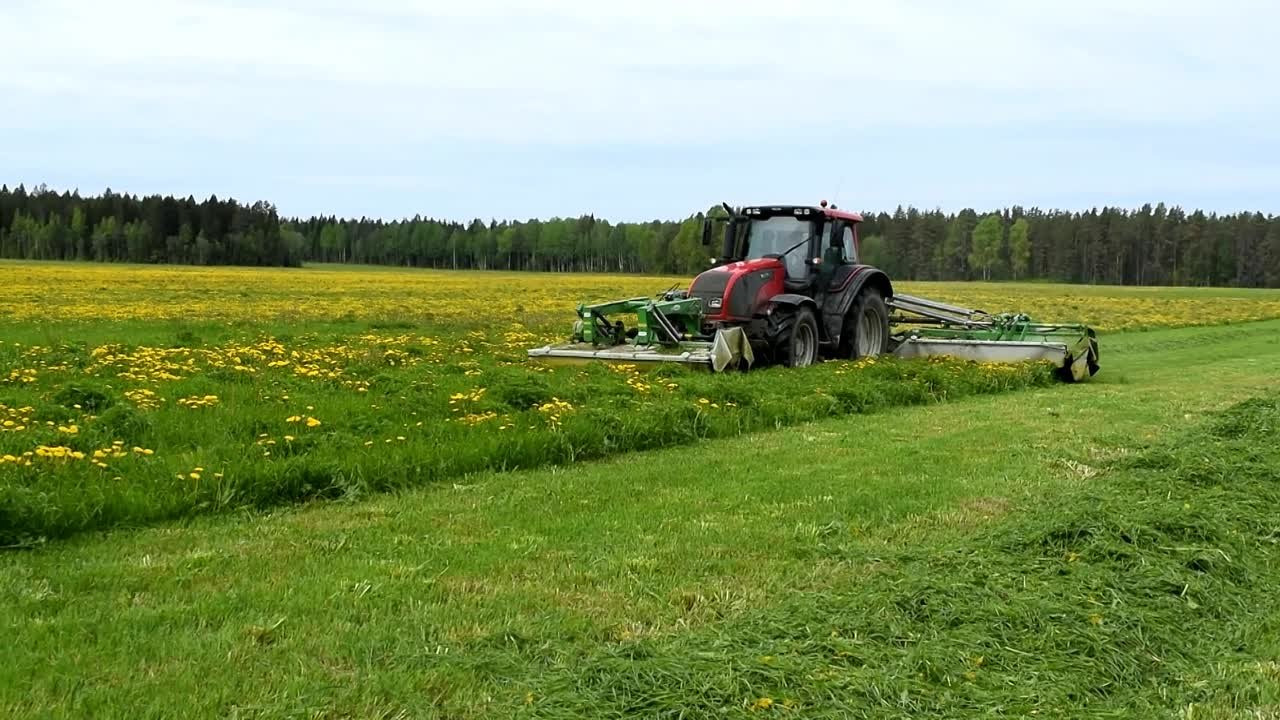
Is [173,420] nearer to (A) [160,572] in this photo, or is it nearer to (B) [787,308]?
(A) [160,572]

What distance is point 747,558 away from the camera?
579cm

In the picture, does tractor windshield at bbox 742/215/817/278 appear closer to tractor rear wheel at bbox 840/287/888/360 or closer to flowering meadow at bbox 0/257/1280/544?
tractor rear wheel at bbox 840/287/888/360

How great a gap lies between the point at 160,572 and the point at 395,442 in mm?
3188

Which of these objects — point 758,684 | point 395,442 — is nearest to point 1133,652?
point 758,684

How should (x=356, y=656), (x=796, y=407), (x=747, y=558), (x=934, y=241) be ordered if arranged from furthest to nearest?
(x=934, y=241) → (x=796, y=407) → (x=747, y=558) → (x=356, y=656)

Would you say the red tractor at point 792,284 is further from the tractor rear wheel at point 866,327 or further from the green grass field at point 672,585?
the green grass field at point 672,585

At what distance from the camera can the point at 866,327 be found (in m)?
18.2

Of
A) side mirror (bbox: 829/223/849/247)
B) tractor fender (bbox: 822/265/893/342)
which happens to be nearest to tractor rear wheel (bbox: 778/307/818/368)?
tractor fender (bbox: 822/265/893/342)

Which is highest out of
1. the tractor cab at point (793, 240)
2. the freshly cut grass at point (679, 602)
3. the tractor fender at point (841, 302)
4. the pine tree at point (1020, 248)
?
the pine tree at point (1020, 248)

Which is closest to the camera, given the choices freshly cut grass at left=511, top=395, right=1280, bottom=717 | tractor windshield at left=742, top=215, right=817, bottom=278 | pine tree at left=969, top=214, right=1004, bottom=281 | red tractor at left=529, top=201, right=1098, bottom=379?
freshly cut grass at left=511, top=395, right=1280, bottom=717

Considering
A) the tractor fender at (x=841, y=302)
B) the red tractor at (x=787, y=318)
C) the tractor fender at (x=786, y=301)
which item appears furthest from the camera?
the tractor fender at (x=841, y=302)

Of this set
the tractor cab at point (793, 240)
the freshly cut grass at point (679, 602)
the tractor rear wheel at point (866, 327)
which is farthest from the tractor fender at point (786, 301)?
the freshly cut grass at point (679, 602)

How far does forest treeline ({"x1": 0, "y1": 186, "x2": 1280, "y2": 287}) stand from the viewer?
11375cm

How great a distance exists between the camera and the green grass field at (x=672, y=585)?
12.9 feet
